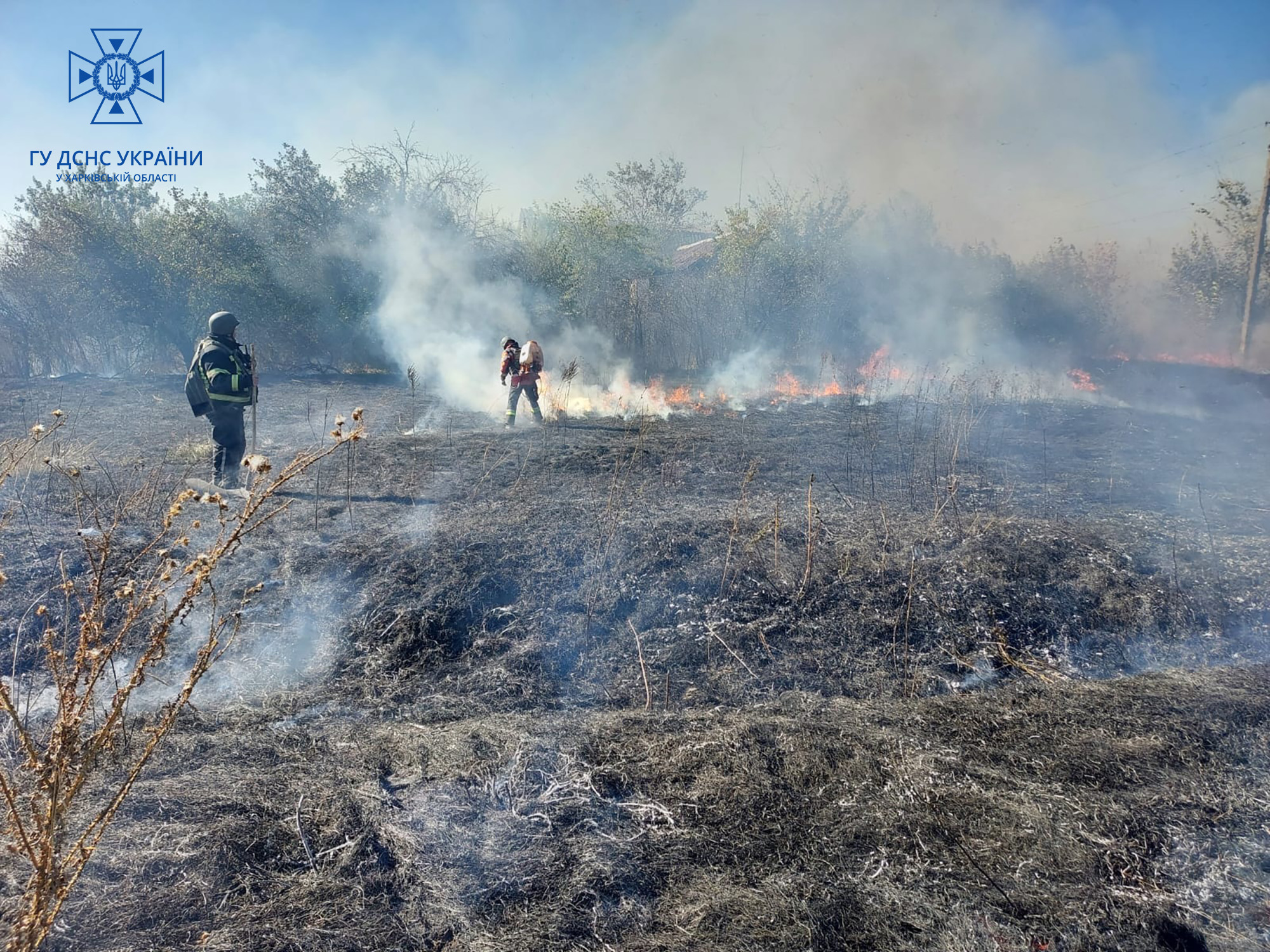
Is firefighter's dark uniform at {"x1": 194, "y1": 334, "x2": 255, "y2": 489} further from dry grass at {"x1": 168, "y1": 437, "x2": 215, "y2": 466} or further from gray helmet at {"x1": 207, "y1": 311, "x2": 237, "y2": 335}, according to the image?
dry grass at {"x1": 168, "y1": 437, "x2": 215, "y2": 466}

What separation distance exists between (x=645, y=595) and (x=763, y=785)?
2.27 metres

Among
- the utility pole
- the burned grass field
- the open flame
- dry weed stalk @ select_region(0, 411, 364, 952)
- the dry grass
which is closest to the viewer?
dry weed stalk @ select_region(0, 411, 364, 952)

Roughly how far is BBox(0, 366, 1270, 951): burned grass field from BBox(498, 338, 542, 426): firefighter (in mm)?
2719

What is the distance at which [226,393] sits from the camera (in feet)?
→ 23.7

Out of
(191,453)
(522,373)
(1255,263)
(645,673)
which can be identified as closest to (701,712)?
(645,673)

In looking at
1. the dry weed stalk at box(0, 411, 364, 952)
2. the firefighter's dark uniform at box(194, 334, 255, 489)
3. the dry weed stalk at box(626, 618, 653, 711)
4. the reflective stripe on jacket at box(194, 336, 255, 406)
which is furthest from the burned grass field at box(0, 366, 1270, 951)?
the reflective stripe on jacket at box(194, 336, 255, 406)

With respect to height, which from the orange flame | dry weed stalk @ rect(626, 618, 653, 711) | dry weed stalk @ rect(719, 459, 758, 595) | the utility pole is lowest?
dry weed stalk @ rect(626, 618, 653, 711)

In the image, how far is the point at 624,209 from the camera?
30.3m

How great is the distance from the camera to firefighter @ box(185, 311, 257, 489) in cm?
722

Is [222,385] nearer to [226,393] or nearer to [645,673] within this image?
[226,393]

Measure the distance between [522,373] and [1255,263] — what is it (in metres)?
22.1

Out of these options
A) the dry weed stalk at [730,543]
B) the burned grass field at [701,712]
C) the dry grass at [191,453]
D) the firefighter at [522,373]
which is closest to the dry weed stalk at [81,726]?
the burned grass field at [701,712]

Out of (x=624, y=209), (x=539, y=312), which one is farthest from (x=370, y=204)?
(x=624, y=209)

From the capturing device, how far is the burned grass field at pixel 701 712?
2568mm
